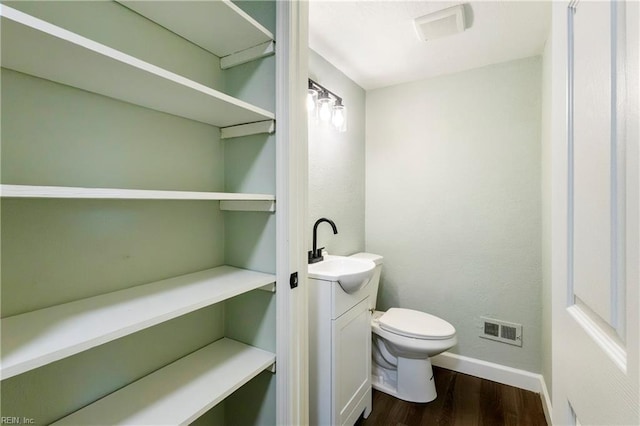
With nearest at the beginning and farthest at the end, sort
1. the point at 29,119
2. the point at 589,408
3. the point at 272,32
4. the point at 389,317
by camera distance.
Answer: the point at 589,408, the point at 29,119, the point at 272,32, the point at 389,317

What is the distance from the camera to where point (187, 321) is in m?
1.07

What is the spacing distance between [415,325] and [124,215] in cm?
170

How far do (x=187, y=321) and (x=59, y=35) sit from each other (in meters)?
0.93

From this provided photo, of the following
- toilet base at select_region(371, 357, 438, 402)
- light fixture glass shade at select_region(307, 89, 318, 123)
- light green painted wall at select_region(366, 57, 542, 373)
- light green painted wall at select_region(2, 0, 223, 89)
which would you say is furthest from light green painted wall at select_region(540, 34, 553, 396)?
light green painted wall at select_region(2, 0, 223, 89)

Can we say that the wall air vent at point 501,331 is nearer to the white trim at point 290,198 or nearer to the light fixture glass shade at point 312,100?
the white trim at point 290,198

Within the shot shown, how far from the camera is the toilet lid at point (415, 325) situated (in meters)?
1.71

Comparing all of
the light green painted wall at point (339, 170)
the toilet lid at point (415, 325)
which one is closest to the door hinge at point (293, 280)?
the light green painted wall at point (339, 170)

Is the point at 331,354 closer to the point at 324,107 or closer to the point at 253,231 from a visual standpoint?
the point at 253,231

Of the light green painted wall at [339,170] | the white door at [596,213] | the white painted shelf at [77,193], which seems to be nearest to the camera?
the white door at [596,213]

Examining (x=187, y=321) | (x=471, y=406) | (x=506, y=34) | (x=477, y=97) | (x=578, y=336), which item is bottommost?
(x=471, y=406)

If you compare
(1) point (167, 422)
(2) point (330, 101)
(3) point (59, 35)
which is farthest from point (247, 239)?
(2) point (330, 101)

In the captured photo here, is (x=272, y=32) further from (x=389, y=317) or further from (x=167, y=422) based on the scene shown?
(x=389, y=317)

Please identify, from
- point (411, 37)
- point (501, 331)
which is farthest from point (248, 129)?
point (501, 331)

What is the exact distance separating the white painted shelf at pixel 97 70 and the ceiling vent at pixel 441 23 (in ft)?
3.67
